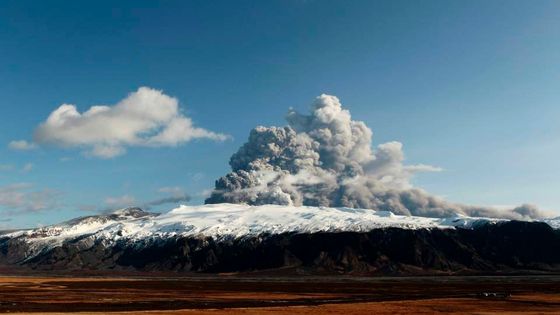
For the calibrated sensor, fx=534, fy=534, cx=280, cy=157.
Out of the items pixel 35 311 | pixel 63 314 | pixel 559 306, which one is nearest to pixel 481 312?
pixel 559 306

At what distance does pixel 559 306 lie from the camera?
10094 centimetres

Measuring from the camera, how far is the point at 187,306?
346 feet

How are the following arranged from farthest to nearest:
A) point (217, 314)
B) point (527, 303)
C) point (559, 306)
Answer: point (527, 303) → point (559, 306) → point (217, 314)

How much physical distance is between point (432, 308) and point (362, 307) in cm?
1288

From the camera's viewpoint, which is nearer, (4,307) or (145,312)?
(145,312)

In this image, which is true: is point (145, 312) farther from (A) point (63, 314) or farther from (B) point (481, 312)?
(B) point (481, 312)

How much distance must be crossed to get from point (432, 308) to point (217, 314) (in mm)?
39518

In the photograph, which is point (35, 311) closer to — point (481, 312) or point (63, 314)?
point (63, 314)

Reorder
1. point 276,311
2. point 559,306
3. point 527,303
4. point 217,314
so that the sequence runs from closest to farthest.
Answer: point 217,314 → point 276,311 → point 559,306 → point 527,303

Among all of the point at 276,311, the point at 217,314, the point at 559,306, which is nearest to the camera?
the point at 217,314

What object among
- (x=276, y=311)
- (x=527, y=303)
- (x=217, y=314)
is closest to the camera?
(x=217, y=314)

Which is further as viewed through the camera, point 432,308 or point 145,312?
point 432,308

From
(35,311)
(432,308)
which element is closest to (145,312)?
(35,311)

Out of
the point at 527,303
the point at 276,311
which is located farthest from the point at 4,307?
the point at 527,303
